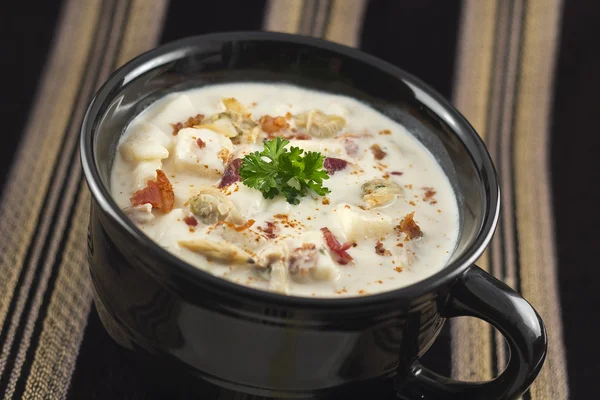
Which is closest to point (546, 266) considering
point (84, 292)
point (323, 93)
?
point (323, 93)

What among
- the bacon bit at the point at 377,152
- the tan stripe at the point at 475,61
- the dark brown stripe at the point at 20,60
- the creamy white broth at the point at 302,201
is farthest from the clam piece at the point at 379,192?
the dark brown stripe at the point at 20,60

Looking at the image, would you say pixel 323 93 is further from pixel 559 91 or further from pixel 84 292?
pixel 559 91

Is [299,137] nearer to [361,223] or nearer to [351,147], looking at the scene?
[351,147]

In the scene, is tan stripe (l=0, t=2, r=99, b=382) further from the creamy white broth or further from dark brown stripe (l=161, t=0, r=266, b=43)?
the creamy white broth

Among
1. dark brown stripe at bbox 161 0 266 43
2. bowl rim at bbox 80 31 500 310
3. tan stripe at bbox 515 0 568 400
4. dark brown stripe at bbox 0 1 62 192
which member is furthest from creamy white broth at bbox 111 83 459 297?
dark brown stripe at bbox 161 0 266 43

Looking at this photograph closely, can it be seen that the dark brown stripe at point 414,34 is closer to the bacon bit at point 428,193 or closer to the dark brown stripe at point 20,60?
the dark brown stripe at point 20,60
